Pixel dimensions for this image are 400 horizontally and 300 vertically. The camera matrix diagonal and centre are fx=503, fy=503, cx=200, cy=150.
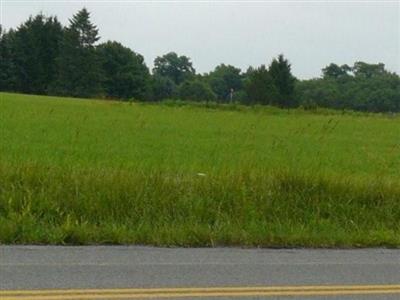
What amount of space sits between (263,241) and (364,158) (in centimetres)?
1030

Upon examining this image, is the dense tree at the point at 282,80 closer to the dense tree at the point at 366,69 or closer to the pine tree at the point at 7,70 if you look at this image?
the dense tree at the point at 366,69

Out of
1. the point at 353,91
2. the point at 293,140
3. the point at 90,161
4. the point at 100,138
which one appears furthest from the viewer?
the point at 353,91

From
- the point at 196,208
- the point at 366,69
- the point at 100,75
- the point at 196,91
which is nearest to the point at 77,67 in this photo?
the point at 100,75

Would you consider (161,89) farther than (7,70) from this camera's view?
Yes

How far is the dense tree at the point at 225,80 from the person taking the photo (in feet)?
443

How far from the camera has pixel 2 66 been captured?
9112cm

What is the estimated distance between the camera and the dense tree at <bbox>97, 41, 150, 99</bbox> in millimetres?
103062

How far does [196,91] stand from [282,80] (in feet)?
117

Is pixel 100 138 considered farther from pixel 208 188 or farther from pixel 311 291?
pixel 311 291

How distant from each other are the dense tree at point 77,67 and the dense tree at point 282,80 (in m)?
32.6

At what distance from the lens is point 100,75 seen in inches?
3770

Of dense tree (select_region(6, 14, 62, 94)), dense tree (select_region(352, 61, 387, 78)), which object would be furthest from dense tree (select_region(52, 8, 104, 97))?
dense tree (select_region(352, 61, 387, 78))

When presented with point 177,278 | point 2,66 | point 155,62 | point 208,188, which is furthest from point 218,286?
point 155,62

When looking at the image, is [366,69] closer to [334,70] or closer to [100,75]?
[334,70]
